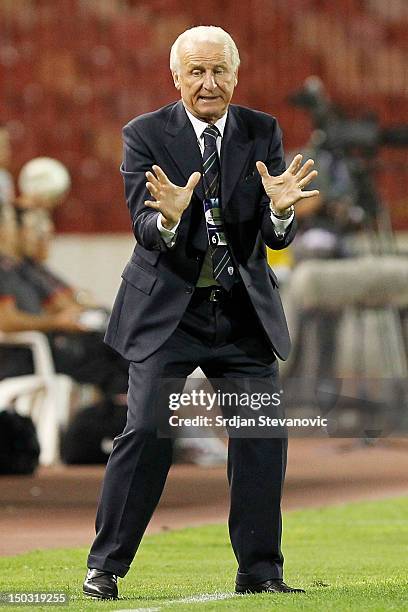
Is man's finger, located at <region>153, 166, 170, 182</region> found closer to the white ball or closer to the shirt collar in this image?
the shirt collar

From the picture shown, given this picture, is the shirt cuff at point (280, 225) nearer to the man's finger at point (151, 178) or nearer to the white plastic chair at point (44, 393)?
the man's finger at point (151, 178)

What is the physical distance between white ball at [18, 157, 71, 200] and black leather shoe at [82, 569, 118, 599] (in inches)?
284

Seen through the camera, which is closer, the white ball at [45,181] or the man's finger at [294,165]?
the man's finger at [294,165]

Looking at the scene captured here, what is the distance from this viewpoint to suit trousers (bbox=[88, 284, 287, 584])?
4.95 meters

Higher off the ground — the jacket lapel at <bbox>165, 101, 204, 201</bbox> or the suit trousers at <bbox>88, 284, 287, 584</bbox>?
the jacket lapel at <bbox>165, 101, 204, 201</bbox>

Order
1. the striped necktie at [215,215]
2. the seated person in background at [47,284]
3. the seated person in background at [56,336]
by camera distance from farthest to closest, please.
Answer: the seated person in background at [47,284] → the seated person in background at [56,336] → the striped necktie at [215,215]

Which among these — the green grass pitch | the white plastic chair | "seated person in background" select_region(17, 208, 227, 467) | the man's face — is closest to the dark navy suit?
the man's face

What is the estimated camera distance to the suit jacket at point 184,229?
16.2 feet

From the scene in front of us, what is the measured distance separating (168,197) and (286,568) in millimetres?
1853

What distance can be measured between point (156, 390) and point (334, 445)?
7139 millimetres

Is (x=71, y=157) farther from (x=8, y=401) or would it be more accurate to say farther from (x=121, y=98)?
(x=8, y=401)

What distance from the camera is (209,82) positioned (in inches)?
192

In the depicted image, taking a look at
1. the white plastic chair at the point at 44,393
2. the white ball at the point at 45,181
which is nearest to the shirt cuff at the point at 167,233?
the white plastic chair at the point at 44,393

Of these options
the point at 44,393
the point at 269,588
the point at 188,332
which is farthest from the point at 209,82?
the point at 44,393
